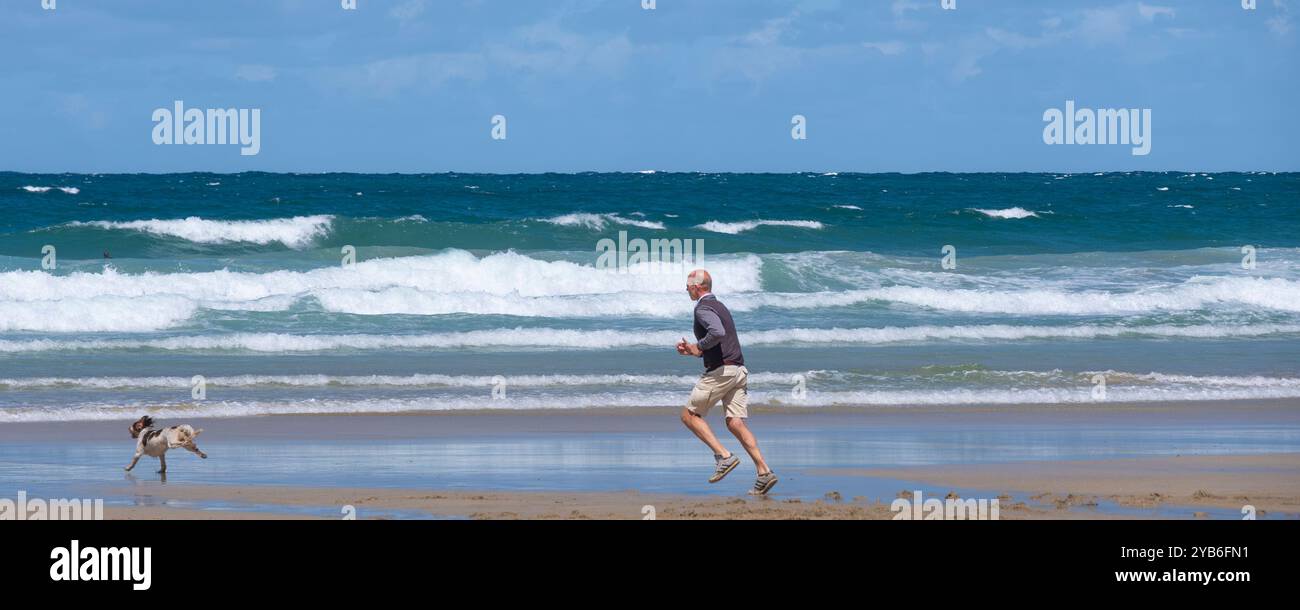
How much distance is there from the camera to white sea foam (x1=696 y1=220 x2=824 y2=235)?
36781 millimetres

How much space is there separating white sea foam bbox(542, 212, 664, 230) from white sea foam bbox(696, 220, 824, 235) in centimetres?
141

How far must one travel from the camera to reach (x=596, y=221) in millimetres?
36250

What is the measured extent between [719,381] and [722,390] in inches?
2.9

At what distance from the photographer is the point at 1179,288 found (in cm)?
2305

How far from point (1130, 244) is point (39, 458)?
32273mm

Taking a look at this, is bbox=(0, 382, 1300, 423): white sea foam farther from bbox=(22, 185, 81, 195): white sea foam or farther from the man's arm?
bbox=(22, 185, 81, 195): white sea foam

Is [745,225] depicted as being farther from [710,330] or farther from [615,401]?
[710,330]

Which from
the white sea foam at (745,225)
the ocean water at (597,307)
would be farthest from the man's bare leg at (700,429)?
→ the white sea foam at (745,225)

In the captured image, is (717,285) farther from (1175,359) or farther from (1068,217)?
(1068,217)

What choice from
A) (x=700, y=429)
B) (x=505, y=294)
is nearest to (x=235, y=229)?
(x=505, y=294)
